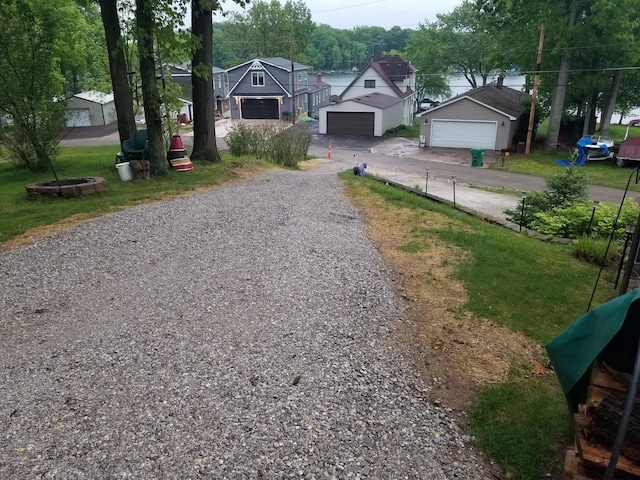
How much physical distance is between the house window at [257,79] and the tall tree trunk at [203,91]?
30.0 meters

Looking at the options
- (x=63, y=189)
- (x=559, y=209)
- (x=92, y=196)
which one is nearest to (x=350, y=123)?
(x=559, y=209)

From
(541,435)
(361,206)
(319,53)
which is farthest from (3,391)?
(319,53)

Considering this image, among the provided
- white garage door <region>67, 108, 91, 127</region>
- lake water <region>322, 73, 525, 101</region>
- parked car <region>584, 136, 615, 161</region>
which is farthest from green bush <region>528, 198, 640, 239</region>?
white garage door <region>67, 108, 91, 127</region>

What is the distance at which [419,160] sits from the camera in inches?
1058

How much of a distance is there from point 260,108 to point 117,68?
31.2 metres

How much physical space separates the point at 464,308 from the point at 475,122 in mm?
26183

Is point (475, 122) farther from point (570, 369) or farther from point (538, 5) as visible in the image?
point (570, 369)

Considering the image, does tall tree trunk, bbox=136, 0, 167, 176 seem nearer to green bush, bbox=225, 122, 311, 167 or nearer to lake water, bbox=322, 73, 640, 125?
green bush, bbox=225, 122, 311, 167

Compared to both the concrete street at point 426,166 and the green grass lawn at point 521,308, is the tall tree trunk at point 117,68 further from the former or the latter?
the concrete street at point 426,166

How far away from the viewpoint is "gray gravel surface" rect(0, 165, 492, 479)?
10.5ft

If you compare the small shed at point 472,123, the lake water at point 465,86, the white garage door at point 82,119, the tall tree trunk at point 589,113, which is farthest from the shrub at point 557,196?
the white garage door at point 82,119

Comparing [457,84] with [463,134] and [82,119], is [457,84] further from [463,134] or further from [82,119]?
[82,119]

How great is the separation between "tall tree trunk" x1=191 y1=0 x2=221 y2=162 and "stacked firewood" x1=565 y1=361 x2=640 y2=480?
12578mm

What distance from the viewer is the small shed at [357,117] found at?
35.7 m
